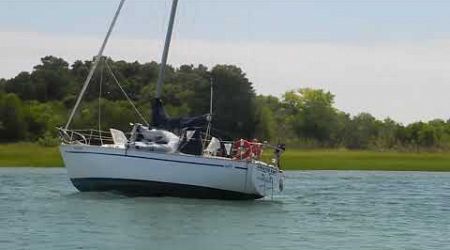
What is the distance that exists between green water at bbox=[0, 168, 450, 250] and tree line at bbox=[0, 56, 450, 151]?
52.9 metres

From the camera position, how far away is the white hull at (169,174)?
5162cm

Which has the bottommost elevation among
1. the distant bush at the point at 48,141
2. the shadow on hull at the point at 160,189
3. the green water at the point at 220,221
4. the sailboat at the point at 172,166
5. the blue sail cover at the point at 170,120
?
the green water at the point at 220,221

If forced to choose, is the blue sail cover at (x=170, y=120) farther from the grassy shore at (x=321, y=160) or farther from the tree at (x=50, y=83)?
the tree at (x=50, y=83)

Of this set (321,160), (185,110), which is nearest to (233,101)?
(185,110)

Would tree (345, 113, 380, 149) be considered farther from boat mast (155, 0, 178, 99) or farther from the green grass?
boat mast (155, 0, 178, 99)

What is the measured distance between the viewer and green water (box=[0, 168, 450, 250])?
37.3 metres

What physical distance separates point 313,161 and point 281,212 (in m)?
66.3

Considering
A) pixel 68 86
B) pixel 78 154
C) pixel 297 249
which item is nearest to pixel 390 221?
pixel 297 249

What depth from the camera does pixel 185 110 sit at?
129375 millimetres

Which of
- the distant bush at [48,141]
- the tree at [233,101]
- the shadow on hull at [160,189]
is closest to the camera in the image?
the shadow on hull at [160,189]

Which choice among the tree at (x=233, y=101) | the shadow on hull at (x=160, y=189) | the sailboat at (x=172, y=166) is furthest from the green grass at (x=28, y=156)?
the shadow on hull at (x=160, y=189)

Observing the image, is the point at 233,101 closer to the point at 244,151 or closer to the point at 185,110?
the point at 185,110

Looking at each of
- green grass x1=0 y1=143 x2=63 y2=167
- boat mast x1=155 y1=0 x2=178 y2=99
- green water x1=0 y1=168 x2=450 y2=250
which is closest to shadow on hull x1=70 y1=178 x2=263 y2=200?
green water x1=0 y1=168 x2=450 y2=250

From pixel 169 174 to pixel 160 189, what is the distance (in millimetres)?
1009
